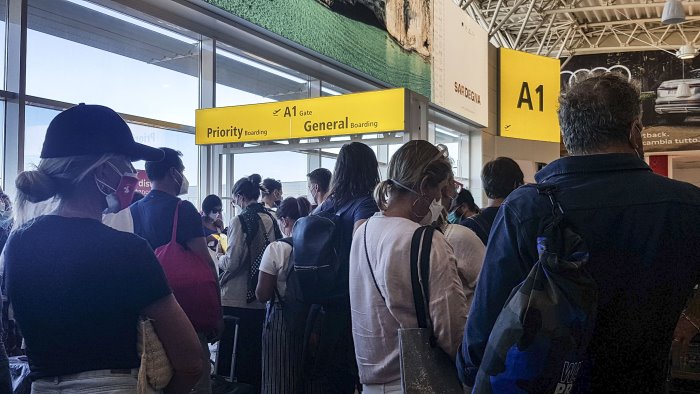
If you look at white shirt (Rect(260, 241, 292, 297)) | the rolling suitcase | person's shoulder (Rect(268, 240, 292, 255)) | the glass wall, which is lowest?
the rolling suitcase

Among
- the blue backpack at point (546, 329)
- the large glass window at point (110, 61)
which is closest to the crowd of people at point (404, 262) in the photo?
the blue backpack at point (546, 329)

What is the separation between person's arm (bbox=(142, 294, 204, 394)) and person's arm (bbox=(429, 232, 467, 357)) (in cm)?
70

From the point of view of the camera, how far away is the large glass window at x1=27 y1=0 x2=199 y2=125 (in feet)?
19.1

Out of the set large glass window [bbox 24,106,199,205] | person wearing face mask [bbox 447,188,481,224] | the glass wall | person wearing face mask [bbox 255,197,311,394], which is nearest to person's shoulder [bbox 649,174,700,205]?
person wearing face mask [bbox 255,197,311,394]

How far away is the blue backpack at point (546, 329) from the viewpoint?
1220 mm

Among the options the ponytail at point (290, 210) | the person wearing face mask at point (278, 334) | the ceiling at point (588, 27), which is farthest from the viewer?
the ceiling at point (588, 27)

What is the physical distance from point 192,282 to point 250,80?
6304 mm

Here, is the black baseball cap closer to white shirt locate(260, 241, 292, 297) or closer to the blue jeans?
the blue jeans

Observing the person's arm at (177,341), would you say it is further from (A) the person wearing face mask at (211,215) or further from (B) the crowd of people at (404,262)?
(A) the person wearing face mask at (211,215)

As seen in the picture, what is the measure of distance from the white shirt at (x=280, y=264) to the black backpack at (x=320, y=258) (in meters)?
0.44

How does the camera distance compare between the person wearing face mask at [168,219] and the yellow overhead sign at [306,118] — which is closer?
the person wearing face mask at [168,219]

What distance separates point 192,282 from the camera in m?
2.76

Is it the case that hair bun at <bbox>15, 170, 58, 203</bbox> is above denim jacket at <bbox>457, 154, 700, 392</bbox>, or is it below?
above

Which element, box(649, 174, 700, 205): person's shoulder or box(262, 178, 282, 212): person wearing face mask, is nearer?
box(649, 174, 700, 205): person's shoulder
